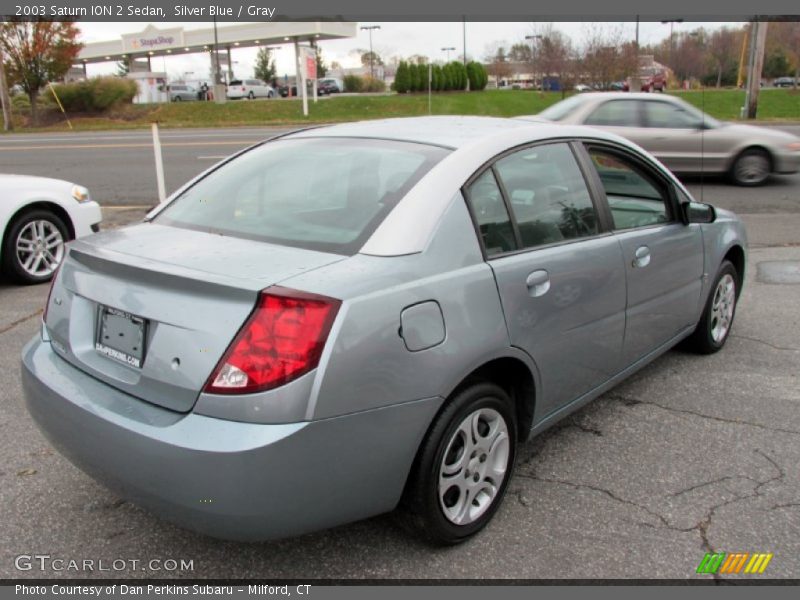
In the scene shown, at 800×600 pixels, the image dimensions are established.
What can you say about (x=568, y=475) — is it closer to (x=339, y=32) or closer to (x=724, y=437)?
(x=724, y=437)

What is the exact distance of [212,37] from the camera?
56.9 m

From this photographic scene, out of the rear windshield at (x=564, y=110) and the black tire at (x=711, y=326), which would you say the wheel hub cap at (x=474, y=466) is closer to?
the black tire at (x=711, y=326)

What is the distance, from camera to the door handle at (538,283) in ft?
9.50

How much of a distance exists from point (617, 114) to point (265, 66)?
242ft

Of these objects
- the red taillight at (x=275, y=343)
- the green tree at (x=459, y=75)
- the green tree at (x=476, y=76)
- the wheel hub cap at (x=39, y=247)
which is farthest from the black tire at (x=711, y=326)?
the green tree at (x=476, y=76)

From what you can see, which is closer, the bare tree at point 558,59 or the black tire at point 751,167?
the black tire at point 751,167

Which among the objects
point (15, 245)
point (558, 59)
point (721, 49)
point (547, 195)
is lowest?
point (15, 245)

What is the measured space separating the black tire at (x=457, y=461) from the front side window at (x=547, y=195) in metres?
0.71

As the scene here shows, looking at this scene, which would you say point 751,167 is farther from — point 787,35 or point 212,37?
point 212,37

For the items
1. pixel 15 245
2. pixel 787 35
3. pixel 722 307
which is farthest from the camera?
pixel 787 35

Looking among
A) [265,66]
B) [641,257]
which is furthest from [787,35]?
[265,66]

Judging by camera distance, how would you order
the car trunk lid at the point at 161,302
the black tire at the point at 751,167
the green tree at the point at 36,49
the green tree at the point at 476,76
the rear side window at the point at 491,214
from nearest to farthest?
the car trunk lid at the point at 161,302 → the rear side window at the point at 491,214 → the black tire at the point at 751,167 → the green tree at the point at 36,49 → the green tree at the point at 476,76

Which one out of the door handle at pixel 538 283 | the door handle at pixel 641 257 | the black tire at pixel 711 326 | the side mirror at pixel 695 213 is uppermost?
the side mirror at pixel 695 213

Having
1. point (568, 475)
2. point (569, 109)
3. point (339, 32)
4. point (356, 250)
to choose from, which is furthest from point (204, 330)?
point (339, 32)
